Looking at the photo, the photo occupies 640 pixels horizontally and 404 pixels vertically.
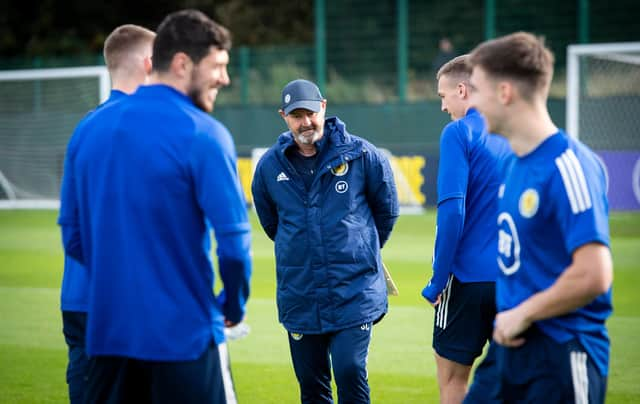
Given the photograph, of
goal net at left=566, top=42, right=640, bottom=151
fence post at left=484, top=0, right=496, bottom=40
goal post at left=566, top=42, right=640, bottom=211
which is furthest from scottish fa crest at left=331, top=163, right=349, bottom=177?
fence post at left=484, top=0, right=496, bottom=40

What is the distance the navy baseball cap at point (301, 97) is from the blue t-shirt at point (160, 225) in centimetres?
173

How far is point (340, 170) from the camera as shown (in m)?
5.08

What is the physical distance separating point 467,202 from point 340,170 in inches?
30.5

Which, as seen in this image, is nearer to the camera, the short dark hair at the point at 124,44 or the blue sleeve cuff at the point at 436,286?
the short dark hair at the point at 124,44

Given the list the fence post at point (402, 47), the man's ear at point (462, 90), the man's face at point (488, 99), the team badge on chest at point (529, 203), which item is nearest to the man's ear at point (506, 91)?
the man's face at point (488, 99)

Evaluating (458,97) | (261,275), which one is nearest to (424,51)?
(261,275)

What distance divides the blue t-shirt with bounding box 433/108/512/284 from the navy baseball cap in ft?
2.71

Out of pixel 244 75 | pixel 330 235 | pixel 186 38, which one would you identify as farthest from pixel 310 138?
pixel 244 75

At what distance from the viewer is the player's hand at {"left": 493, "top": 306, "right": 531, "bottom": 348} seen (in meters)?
3.24

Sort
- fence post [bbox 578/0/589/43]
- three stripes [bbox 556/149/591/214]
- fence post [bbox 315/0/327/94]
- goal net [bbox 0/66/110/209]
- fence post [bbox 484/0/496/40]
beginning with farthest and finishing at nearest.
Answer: fence post [bbox 315/0/327/94]
fence post [bbox 484/0/496/40]
fence post [bbox 578/0/589/43]
goal net [bbox 0/66/110/209]
three stripes [bbox 556/149/591/214]

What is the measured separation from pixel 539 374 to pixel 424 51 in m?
21.6

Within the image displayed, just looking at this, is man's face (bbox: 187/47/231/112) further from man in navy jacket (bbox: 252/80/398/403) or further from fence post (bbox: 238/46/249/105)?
fence post (bbox: 238/46/249/105)

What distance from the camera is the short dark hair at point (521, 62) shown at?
3.28m

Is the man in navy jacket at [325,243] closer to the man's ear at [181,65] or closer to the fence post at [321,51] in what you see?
the man's ear at [181,65]
